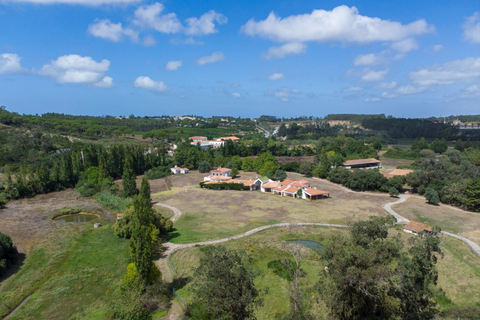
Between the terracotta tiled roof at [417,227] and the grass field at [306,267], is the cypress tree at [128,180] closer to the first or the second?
the grass field at [306,267]

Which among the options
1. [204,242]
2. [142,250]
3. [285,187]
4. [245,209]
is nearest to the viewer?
[142,250]

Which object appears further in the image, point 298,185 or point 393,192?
point 298,185

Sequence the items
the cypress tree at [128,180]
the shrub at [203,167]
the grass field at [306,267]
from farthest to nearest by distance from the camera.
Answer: the shrub at [203,167]
the cypress tree at [128,180]
the grass field at [306,267]

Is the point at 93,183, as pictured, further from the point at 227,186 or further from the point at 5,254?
the point at 5,254

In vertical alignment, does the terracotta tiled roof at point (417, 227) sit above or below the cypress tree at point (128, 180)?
below

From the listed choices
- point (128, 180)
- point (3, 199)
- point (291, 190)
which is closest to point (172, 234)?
point (128, 180)

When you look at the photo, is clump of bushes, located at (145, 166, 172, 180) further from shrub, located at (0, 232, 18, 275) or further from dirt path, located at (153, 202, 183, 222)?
shrub, located at (0, 232, 18, 275)

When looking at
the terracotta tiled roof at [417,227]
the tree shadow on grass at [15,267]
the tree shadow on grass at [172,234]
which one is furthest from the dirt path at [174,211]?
the terracotta tiled roof at [417,227]
